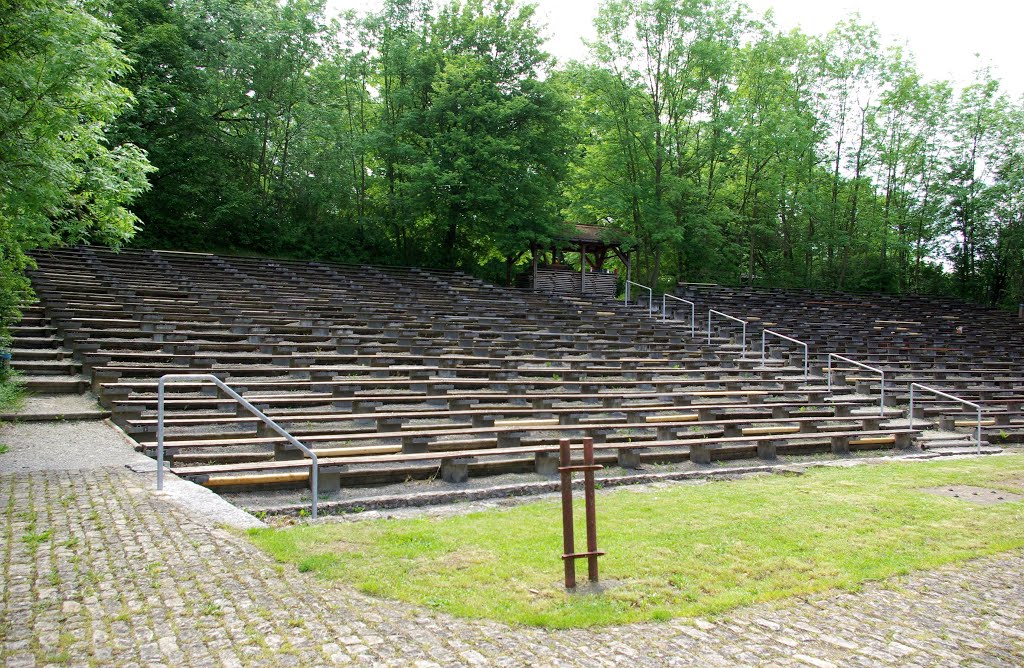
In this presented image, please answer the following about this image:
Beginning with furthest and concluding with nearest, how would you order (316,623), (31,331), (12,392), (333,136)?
1. (333,136)
2. (31,331)
3. (12,392)
4. (316,623)

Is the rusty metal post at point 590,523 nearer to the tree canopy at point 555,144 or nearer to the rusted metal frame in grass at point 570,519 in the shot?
the rusted metal frame in grass at point 570,519

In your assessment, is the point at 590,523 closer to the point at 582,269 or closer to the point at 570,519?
the point at 570,519

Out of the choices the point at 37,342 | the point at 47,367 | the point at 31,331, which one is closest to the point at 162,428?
the point at 47,367

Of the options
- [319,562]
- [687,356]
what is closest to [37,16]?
[319,562]

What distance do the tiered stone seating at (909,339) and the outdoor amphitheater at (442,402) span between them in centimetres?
13

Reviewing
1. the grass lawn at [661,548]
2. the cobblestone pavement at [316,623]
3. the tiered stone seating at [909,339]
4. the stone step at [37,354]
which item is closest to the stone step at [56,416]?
the stone step at [37,354]

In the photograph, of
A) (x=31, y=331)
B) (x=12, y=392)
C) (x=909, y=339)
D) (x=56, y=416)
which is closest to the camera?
(x=56, y=416)

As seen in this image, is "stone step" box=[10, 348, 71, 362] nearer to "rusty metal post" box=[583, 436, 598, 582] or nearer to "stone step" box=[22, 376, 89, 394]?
"stone step" box=[22, 376, 89, 394]

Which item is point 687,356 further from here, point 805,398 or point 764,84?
point 764,84

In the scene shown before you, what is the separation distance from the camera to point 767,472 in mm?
10719

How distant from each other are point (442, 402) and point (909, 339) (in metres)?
18.7

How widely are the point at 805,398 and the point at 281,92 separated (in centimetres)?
2127

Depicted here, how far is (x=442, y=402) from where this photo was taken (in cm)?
1180

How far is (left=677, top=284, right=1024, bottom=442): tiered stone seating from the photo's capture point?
688 inches
